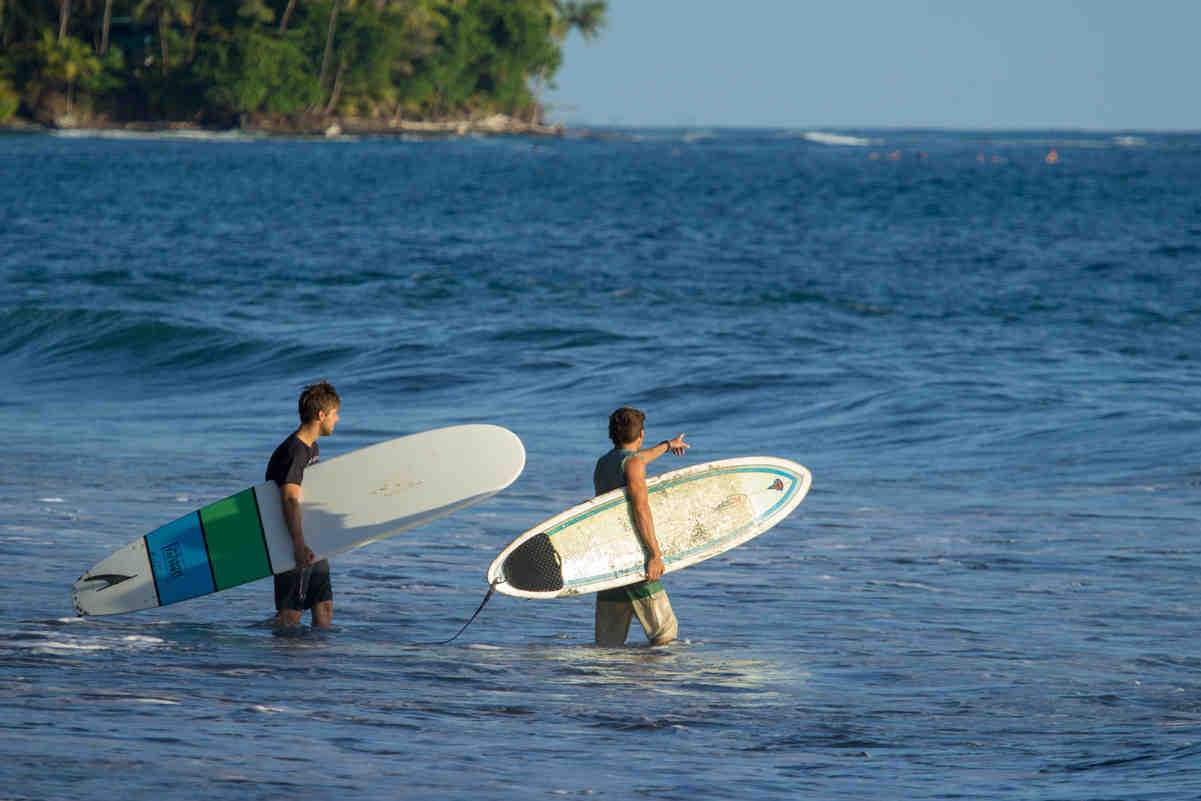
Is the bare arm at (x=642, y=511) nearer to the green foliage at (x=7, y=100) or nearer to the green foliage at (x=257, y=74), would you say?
the green foliage at (x=7, y=100)

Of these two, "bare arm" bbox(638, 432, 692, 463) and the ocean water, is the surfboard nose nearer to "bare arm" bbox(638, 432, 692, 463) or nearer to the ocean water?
the ocean water

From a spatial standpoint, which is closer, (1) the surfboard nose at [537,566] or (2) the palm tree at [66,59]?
(1) the surfboard nose at [537,566]

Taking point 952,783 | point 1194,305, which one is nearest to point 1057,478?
point 952,783

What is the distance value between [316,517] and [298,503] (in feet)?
2.47

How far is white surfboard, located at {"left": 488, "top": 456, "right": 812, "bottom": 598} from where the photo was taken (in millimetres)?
7398

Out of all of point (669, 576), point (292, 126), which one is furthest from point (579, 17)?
point (669, 576)

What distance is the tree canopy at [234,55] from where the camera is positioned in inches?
4456

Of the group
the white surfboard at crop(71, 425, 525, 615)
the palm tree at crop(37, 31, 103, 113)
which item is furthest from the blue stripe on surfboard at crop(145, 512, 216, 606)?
the palm tree at crop(37, 31, 103, 113)

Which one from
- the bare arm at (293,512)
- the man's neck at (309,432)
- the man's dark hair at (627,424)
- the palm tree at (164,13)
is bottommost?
the bare arm at (293,512)

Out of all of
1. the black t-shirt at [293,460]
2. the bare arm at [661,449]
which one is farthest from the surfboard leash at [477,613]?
the black t-shirt at [293,460]

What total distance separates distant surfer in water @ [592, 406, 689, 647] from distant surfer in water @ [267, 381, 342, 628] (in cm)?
138

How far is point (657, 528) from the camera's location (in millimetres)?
7793

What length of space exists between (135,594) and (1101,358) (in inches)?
617

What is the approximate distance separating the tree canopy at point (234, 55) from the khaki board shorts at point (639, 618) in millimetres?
113329
